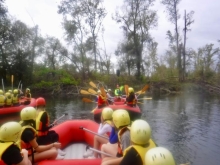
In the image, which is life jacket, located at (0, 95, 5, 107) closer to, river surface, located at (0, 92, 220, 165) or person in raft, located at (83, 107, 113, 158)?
river surface, located at (0, 92, 220, 165)

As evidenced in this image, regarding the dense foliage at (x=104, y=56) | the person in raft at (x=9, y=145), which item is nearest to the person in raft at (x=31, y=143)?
the person in raft at (x=9, y=145)

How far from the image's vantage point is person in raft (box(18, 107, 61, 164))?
2.89 m

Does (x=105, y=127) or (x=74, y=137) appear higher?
(x=105, y=127)

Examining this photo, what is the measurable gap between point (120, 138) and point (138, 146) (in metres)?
0.62

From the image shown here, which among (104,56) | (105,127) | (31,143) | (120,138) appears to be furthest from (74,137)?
(104,56)

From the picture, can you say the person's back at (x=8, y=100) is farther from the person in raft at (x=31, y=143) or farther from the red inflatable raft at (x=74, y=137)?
the person in raft at (x=31, y=143)

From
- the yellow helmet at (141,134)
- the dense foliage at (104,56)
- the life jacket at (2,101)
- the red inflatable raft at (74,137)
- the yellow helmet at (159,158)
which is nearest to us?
the yellow helmet at (159,158)

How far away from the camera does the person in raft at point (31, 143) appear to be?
2.89 m

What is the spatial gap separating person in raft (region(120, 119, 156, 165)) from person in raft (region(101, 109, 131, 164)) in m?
0.47

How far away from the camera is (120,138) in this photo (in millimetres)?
2734

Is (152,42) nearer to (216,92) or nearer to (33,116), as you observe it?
(216,92)

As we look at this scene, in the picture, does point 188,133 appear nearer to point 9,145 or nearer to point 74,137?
point 74,137

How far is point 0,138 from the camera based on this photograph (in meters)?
2.39

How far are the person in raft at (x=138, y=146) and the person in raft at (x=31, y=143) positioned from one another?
1.33m
